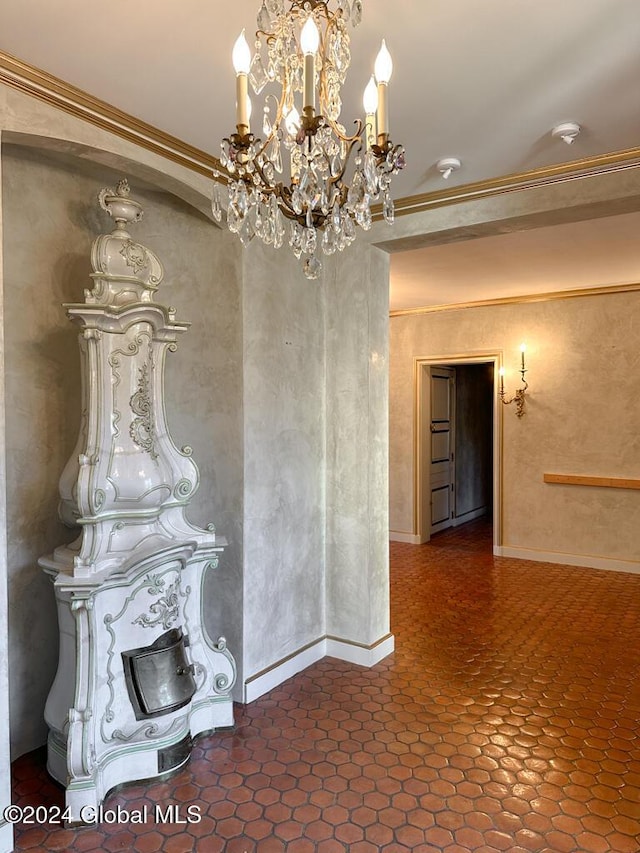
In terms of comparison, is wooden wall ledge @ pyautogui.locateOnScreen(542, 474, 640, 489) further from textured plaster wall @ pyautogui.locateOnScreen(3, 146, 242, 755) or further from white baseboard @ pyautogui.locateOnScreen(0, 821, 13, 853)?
white baseboard @ pyautogui.locateOnScreen(0, 821, 13, 853)

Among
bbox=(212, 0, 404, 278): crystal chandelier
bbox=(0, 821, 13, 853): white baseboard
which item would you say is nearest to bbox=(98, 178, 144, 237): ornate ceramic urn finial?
bbox=(212, 0, 404, 278): crystal chandelier

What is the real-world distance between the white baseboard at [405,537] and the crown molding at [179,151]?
14.3 feet

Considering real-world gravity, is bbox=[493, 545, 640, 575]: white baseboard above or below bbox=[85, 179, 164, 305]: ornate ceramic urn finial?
below

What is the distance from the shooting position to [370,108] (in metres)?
1.58

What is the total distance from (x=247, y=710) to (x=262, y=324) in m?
2.08

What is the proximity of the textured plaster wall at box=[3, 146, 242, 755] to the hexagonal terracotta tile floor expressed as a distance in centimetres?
61

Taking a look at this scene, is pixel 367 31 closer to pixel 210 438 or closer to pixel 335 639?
pixel 210 438

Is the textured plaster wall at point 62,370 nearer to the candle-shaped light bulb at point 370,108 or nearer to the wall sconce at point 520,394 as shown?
the candle-shaped light bulb at point 370,108

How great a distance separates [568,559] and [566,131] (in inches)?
182

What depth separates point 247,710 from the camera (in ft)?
9.84

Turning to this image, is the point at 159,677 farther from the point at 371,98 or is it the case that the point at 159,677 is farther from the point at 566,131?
the point at 566,131

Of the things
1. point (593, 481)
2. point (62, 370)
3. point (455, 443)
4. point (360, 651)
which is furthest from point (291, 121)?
point (455, 443)

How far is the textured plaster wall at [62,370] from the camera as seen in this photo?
255cm

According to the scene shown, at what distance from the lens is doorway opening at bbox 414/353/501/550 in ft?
22.2
